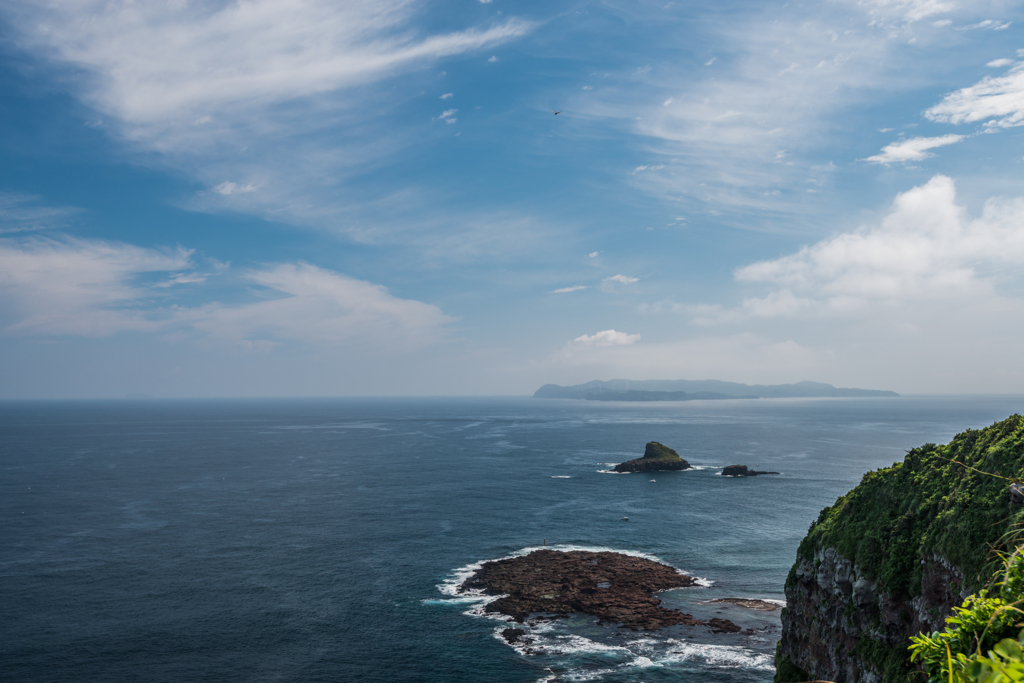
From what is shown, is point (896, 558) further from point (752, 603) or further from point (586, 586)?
point (586, 586)

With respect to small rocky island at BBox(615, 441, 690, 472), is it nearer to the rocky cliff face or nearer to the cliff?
the cliff

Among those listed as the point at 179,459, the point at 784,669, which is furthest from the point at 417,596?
the point at 179,459

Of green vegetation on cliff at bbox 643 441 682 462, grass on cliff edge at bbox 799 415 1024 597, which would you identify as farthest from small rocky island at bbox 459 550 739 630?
green vegetation on cliff at bbox 643 441 682 462

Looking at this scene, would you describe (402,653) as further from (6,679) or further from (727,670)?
(6,679)

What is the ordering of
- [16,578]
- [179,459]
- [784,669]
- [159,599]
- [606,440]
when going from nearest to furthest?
[784,669] < [159,599] < [16,578] < [179,459] < [606,440]

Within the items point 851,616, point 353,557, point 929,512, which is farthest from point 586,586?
point 929,512
